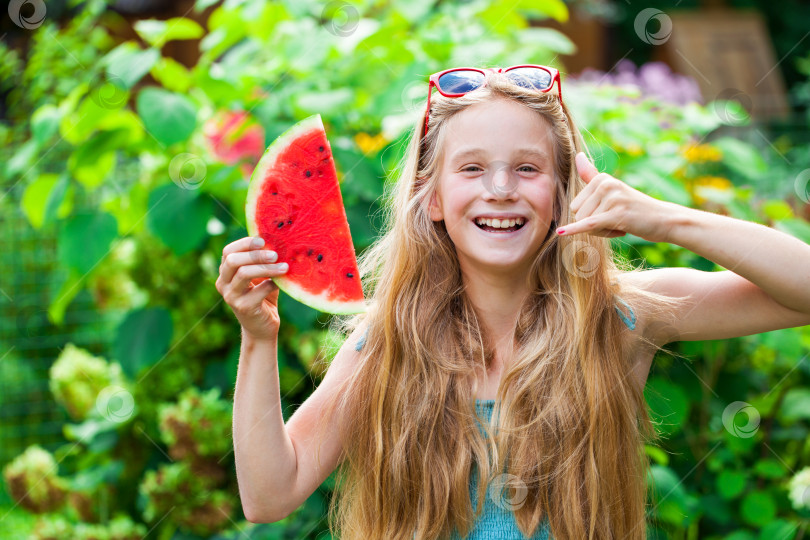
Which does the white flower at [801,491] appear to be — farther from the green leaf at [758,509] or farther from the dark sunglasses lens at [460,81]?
the dark sunglasses lens at [460,81]

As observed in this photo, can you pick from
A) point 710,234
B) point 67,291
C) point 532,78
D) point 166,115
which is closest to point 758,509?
point 710,234

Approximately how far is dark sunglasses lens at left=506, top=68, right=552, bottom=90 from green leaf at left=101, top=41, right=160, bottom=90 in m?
1.41

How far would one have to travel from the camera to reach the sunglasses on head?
1.71 m

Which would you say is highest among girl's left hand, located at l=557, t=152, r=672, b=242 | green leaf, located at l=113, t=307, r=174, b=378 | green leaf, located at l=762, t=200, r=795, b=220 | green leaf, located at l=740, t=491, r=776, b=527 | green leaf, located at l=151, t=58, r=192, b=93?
girl's left hand, located at l=557, t=152, r=672, b=242

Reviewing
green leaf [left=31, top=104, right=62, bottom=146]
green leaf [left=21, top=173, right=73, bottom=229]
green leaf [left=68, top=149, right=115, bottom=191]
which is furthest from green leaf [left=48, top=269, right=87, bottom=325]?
green leaf [left=31, top=104, right=62, bottom=146]

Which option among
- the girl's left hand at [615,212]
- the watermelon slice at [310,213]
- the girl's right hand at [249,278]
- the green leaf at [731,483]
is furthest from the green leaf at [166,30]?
the green leaf at [731,483]

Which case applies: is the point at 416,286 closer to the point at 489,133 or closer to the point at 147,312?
the point at 489,133

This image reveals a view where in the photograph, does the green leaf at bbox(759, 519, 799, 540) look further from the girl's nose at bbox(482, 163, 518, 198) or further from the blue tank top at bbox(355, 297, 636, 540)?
the girl's nose at bbox(482, 163, 518, 198)

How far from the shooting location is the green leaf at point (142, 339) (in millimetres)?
2662

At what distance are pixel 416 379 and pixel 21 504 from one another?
2339 mm

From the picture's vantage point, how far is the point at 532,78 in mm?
1715

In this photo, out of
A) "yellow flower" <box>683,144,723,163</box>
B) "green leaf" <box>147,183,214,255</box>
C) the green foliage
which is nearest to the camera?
"green leaf" <box>147,183,214,255</box>

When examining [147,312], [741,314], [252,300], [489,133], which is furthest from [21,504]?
[741,314]

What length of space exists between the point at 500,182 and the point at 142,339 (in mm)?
1662
